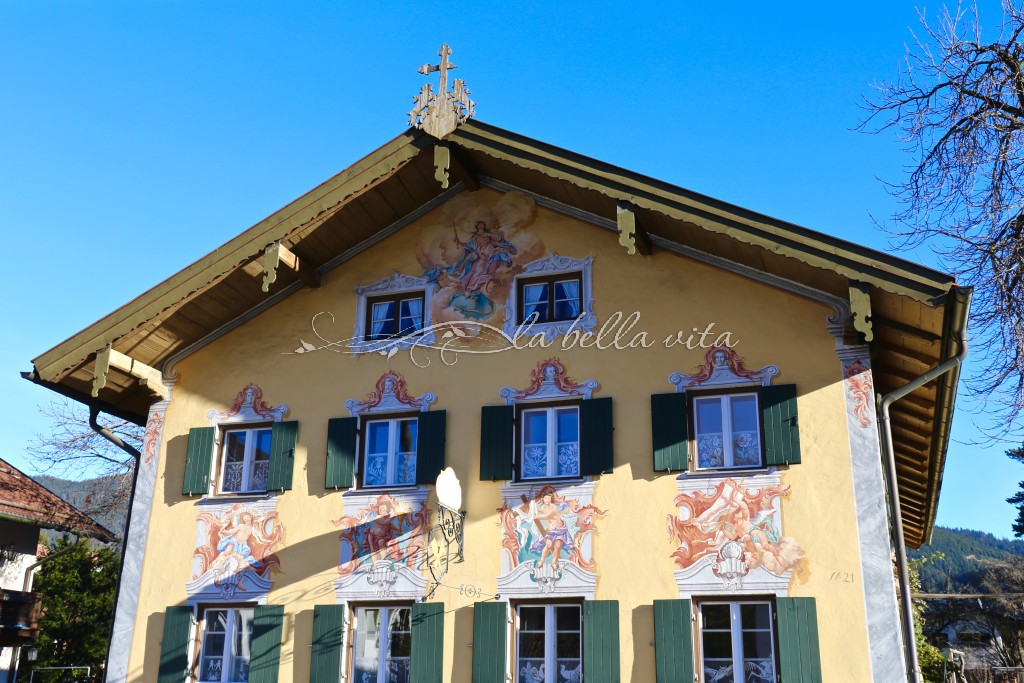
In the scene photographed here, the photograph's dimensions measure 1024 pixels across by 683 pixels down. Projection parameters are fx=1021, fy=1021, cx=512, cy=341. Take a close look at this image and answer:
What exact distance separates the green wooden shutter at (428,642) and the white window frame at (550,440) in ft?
6.19

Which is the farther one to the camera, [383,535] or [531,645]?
[383,535]

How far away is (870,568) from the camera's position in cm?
Result: 1080

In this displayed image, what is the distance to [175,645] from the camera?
1291 centimetres

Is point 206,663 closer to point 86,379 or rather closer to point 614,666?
point 86,379

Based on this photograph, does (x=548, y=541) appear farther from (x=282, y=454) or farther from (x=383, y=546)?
(x=282, y=454)

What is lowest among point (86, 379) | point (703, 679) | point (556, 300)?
point (703, 679)

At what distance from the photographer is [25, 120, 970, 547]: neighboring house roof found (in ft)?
36.8

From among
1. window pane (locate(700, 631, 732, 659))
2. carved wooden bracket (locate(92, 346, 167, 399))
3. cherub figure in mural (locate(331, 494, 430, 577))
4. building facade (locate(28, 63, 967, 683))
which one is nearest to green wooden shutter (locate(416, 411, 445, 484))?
building facade (locate(28, 63, 967, 683))

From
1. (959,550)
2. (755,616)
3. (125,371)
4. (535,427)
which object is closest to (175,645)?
(125,371)

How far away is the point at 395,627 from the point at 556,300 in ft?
15.1

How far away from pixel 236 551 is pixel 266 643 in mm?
1312

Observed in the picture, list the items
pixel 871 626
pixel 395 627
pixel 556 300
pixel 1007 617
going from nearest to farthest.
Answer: pixel 871 626 < pixel 395 627 < pixel 556 300 < pixel 1007 617

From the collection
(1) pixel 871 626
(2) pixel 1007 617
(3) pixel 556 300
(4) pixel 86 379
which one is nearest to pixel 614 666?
(1) pixel 871 626

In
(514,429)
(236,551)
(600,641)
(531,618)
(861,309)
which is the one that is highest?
(861,309)
